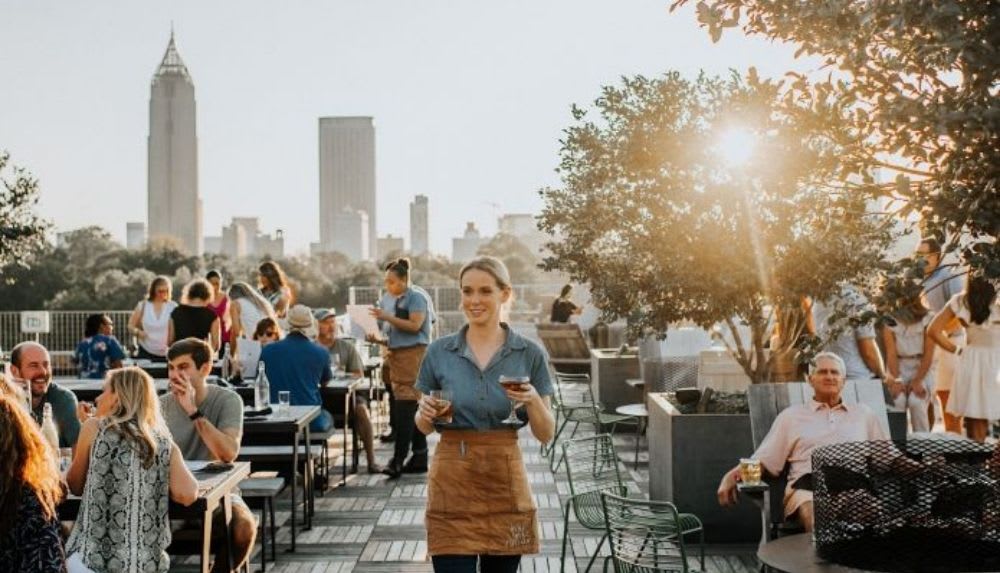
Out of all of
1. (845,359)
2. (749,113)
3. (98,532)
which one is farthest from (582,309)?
(98,532)

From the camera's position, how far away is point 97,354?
9.80 meters

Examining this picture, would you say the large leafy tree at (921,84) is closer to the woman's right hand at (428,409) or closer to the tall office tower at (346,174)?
the woman's right hand at (428,409)

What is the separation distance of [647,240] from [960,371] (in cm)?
228

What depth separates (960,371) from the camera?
23.8ft

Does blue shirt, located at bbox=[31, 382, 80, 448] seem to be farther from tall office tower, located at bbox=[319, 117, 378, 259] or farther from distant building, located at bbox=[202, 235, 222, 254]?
tall office tower, located at bbox=[319, 117, 378, 259]

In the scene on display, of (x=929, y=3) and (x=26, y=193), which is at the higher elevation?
(x=26, y=193)

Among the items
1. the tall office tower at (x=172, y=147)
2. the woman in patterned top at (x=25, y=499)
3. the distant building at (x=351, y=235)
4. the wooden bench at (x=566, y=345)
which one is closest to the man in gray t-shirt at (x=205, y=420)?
the woman in patterned top at (x=25, y=499)

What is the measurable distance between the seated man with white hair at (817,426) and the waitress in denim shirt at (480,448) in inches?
84.2

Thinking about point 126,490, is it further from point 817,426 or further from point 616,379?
point 616,379

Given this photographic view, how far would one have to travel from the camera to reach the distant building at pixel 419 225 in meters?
140

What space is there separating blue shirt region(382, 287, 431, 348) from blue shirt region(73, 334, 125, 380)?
2835 mm

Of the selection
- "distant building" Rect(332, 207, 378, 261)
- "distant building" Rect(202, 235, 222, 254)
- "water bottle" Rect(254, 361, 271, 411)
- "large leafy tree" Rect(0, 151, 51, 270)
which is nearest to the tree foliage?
"large leafy tree" Rect(0, 151, 51, 270)

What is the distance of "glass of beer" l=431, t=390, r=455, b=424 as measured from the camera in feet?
10.7

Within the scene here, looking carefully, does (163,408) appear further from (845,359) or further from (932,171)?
(845,359)
